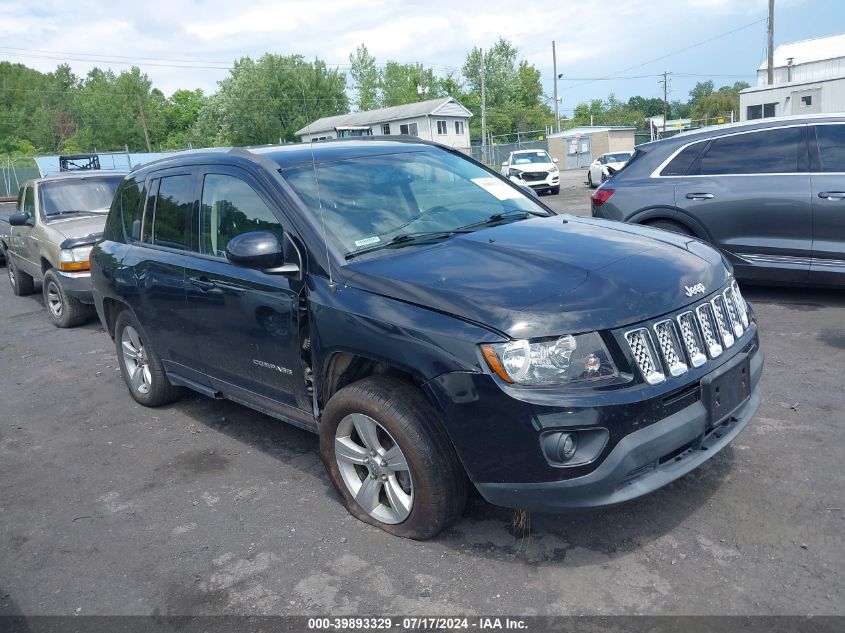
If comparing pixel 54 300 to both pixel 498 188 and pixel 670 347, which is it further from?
pixel 670 347

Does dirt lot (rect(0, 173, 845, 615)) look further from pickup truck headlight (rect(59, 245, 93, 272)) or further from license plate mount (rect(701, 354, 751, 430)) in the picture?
pickup truck headlight (rect(59, 245, 93, 272))

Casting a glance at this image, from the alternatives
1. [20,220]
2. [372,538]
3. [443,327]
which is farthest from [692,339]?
[20,220]

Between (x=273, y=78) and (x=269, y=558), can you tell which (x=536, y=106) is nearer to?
(x=273, y=78)

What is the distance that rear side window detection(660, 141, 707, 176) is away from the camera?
7422mm

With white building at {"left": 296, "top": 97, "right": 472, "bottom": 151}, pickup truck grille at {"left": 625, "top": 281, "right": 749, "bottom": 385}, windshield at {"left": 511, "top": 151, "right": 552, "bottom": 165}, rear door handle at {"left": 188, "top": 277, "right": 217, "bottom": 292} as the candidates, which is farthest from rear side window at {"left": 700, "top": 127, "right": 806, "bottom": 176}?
white building at {"left": 296, "top": 97, "right": 472, "bottom": 151}

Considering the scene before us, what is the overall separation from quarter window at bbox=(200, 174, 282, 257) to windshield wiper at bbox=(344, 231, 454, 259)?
0.47 metres

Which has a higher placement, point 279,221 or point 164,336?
point 279,221

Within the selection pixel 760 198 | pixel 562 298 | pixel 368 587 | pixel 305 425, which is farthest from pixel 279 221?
pixel 760 198

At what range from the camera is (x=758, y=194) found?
22.7 feet

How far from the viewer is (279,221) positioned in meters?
3.82

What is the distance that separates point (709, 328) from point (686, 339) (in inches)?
9.3

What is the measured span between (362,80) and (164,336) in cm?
8626

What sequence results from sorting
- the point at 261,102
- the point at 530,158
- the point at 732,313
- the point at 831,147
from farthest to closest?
1. the point at 261,102
2. the point at 530,158
3. the point at 831,147
4. the point at 732,313

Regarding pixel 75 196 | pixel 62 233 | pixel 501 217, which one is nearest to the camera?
pixel 501 217
